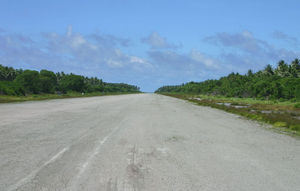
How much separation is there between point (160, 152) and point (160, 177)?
5.89 ft

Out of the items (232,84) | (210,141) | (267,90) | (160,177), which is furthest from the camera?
(232,84)

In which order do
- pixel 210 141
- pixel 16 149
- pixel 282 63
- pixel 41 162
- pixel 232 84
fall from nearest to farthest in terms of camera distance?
pixel 41 162 → pixel 16 149 → pixel 210 141 → pixel 282 63 → pixel 232 84

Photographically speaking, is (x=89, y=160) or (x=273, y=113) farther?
(x=273, y=113)

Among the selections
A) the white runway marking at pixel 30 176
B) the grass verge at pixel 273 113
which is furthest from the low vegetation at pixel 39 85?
the white runway marking at pixel 30 176

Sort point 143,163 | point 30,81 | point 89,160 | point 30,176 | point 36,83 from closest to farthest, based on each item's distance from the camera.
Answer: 1. point 30,176
2. point 143,163
3. point 89,160
4. point 30,81
5. point 36,83

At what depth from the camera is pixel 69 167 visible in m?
4.54

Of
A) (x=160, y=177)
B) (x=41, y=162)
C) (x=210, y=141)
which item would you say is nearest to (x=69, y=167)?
(x=41, y=162)

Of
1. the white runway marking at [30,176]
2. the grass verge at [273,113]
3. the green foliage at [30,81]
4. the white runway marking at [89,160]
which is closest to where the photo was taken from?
the white runway marking at [30,176]

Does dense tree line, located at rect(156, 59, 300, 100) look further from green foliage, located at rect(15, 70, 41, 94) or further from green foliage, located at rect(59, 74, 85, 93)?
green foliage, located at rect(15, 70, 41, 94)

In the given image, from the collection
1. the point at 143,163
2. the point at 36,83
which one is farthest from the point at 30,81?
the point at 143,163

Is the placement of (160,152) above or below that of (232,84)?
below

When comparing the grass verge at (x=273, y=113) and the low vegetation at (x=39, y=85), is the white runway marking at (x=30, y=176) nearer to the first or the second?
the grass verge at (x=273, y=113)

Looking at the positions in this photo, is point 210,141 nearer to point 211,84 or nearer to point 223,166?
point 223,166

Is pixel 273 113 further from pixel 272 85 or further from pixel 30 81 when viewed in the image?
pixel 30 81
